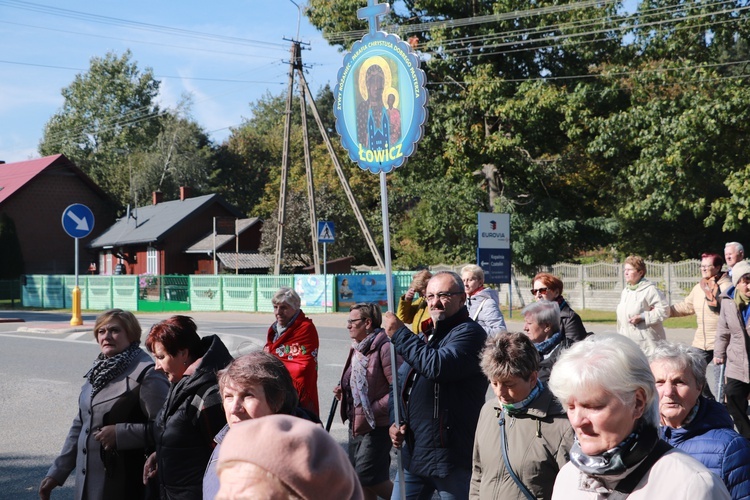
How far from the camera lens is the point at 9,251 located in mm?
49719

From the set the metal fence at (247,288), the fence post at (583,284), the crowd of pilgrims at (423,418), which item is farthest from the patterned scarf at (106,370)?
the fence post at (583,284)

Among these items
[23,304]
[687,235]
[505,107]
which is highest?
[505,107]

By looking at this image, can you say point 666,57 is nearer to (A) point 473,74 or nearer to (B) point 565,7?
(B) point 565,7

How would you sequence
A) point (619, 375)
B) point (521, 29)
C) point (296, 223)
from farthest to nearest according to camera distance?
1. point (296, 223)
2. point (521, 29)
3. point (619, 375)

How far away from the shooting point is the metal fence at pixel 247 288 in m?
28.2

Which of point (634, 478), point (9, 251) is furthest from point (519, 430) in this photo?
point (9, 251)

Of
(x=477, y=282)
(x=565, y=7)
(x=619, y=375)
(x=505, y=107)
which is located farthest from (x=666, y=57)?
(x=619, y=375)

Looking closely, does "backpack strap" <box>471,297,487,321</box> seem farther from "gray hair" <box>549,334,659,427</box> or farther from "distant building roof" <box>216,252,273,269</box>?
"distant building roof" <box>216,252,273,269</box>

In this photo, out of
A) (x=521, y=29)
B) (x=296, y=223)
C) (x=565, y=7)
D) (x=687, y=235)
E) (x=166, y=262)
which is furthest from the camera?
(x=166, y=262)

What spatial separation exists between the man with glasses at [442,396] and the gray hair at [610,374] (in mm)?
1888

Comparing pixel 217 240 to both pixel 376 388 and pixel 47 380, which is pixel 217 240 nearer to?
pixel 47 380

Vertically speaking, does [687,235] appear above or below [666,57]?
below

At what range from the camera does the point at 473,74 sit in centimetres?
3108

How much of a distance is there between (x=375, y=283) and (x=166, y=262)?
23417mm
